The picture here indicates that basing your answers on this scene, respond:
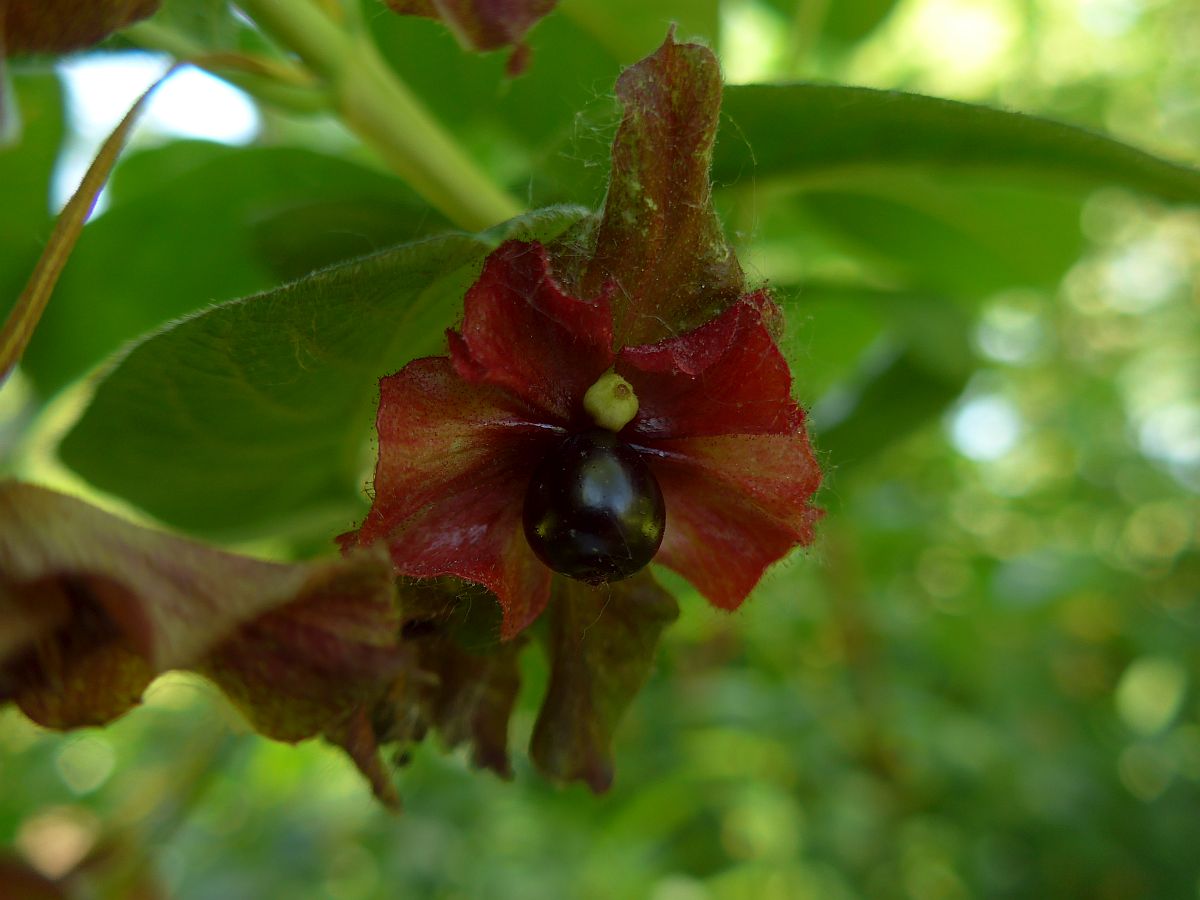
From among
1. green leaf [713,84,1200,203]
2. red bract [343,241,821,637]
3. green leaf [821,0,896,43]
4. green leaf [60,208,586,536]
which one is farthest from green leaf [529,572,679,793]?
green leaf [821,0,896,43]

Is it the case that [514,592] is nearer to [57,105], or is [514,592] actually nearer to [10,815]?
[57,105]

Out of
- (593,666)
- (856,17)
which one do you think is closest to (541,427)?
(593,666)

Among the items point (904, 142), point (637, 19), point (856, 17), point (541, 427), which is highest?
point (856, 17)

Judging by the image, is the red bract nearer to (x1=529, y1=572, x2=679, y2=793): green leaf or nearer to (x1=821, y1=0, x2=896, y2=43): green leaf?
(x1=529, y1=572, x2=679, y2=793): green leaf

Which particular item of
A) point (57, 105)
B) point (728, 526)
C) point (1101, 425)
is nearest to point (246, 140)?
point (57, 105)

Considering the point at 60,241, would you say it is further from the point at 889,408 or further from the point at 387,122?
the point at 889,408

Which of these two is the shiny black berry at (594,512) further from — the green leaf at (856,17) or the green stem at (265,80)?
the green leaf at (856,17)

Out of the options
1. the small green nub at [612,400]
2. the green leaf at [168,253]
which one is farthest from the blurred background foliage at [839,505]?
the small green nub at [612,400]
